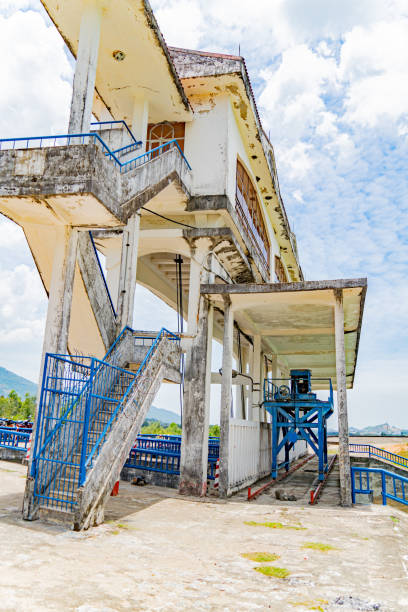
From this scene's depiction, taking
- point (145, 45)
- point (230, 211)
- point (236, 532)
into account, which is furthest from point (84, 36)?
point (236, 532)

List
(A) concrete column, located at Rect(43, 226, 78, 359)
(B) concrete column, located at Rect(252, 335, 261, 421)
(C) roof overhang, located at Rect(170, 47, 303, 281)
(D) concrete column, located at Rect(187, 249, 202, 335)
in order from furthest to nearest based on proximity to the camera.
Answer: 1. (B) concrete column, located at Rect(252, 335, 261, 421)
2. (C) roof overhang, located at Rect(170, 47, 303, 281)
3. (D) concrete column, located at Rect(187, 249, 202, 335)
4. (A) concrete column, located at Rect(43, 226, 78, 359)

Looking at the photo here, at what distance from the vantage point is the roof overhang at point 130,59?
11.1 metres

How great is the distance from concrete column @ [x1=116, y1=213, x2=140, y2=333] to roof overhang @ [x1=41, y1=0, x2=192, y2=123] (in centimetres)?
382

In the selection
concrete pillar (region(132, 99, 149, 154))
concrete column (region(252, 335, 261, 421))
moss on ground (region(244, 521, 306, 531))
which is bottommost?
moss on ground (region(244, 521, 306, 531))

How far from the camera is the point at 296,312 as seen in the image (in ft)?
47.7

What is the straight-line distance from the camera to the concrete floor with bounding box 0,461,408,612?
185 inches

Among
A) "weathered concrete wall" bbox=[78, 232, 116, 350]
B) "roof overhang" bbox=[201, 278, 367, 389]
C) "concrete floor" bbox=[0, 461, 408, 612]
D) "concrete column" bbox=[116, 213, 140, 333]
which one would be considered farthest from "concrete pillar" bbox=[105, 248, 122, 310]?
"concrete floor" bbox=[0, 461, 408, 612]

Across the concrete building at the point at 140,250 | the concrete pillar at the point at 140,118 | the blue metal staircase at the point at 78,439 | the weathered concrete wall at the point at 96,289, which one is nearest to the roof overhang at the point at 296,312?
the concrete building at the point at 140,250

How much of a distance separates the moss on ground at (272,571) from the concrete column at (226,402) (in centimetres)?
603

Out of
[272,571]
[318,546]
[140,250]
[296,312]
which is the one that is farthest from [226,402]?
[272,571]

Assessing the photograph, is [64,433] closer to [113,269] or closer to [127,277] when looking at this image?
[127,277]

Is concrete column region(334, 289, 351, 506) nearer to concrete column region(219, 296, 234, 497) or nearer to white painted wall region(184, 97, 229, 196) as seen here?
concrete column region(219, 296, 234, 497)

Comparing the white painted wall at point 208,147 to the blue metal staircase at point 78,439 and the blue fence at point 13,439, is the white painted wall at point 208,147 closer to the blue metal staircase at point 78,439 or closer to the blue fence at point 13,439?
the blue metal staircase at point 78,439

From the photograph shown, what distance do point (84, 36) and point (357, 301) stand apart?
9203 mm
